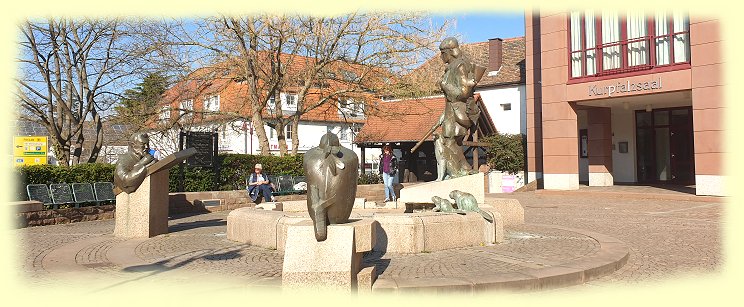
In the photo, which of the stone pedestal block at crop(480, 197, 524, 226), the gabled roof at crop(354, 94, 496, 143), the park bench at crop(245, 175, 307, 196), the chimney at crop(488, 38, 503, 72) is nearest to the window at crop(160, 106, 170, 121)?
the park bench at crop(245, 175, 307, 196)

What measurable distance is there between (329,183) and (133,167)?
19.4 feet

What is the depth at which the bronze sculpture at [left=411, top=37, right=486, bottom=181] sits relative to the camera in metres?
10.3

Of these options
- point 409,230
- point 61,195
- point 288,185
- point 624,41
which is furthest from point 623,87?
point 61,195

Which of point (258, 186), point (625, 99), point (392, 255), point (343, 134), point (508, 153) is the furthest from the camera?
point (343, 134)

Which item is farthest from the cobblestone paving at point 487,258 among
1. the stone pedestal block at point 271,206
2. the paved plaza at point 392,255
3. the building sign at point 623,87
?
the building sign at point 623,87

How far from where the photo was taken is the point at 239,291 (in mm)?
5500

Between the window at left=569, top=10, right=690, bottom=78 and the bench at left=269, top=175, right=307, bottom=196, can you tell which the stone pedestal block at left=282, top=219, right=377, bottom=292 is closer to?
the bench at left=269, top=175, right=307, bottom=196

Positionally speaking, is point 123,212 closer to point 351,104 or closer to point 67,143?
point 67,143

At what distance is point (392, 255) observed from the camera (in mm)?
7520

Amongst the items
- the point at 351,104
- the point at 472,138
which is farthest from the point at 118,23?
the point at 472,138

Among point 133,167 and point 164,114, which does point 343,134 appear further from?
point 133,167

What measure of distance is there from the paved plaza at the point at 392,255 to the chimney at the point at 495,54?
22.3 metres

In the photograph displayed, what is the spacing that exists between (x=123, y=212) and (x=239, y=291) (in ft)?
17.4

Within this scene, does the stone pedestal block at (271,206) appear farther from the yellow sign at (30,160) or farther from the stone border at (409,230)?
the yellow sign at (30,160)
